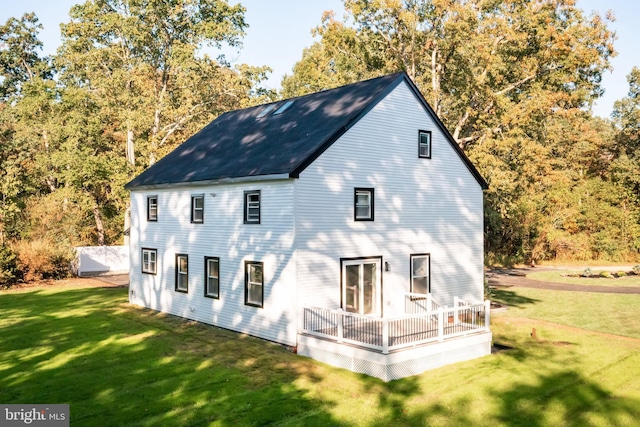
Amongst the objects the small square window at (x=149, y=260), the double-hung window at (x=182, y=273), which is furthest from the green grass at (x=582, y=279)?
the small square window at (x=149, y=260)

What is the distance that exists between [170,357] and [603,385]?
38.1 ft

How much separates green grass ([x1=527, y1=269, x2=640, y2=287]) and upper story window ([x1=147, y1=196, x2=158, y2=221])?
2518 centimetres

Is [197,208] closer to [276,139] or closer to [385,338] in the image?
[276,139]

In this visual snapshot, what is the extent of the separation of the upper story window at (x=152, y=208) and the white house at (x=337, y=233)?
44 cm

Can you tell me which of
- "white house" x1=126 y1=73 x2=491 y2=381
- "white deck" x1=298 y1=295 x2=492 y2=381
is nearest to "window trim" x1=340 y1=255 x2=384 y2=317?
"white house" x1=126 y1=73 x2=491 y2=381

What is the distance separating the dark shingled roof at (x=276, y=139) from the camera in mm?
17719

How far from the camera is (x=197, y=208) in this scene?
21.4 metres

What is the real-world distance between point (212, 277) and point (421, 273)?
778 centimetres

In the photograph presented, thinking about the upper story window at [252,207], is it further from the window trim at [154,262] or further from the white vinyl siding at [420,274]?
the window trim at [154,262]

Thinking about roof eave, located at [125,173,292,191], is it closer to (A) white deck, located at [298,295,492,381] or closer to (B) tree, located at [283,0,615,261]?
(A) white deck, located at [298,295,492,381]

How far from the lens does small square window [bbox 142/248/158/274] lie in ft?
78.7

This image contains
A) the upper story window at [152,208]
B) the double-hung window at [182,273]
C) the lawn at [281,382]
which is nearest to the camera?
the lawn at [281,382]

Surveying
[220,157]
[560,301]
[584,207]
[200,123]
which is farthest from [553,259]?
[220,157]

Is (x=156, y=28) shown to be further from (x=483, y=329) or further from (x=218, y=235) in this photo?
(x=483, y=329)
